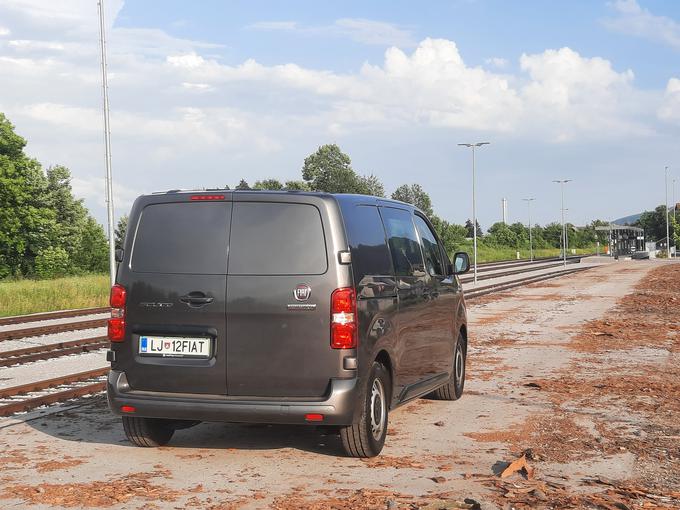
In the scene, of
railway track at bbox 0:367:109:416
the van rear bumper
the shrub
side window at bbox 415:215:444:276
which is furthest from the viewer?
the shrub

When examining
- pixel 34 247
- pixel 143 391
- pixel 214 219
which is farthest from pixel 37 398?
pixel 34 247

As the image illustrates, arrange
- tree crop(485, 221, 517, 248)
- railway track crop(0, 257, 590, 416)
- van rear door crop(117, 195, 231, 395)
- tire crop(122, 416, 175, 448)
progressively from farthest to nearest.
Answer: tree crop(485, 221, 517, 248) < railway track crop(0, 257, 590, 416) < tire crop(122, 416, 175, 448) < van rear door crop(117, 195, 231, 395)

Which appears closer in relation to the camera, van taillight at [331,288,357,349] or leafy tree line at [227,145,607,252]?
van taillight at [331,288,357,349]

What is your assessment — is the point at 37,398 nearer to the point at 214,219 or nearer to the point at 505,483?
the point at 214,219

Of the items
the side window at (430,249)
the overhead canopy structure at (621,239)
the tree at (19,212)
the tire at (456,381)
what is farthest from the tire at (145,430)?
the overhead canopy structure at (621,239)

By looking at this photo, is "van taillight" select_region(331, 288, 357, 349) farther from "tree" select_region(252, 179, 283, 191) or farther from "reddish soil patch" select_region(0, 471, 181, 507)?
"tree" select_region(252, 179, 283, 191)

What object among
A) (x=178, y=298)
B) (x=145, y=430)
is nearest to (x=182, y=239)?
(x=178, y=298)

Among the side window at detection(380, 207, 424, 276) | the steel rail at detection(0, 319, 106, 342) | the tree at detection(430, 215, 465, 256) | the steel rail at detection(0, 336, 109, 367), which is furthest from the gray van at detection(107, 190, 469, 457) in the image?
the tree at detection(430, 215, 465, 256)

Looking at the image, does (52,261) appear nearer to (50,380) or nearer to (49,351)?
(49,351)

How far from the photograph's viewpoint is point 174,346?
6.75 meters

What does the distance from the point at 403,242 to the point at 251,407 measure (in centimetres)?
230

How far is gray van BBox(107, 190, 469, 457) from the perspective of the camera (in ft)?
21.3

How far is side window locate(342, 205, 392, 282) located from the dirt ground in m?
1.42

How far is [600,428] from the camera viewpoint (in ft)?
26.1
